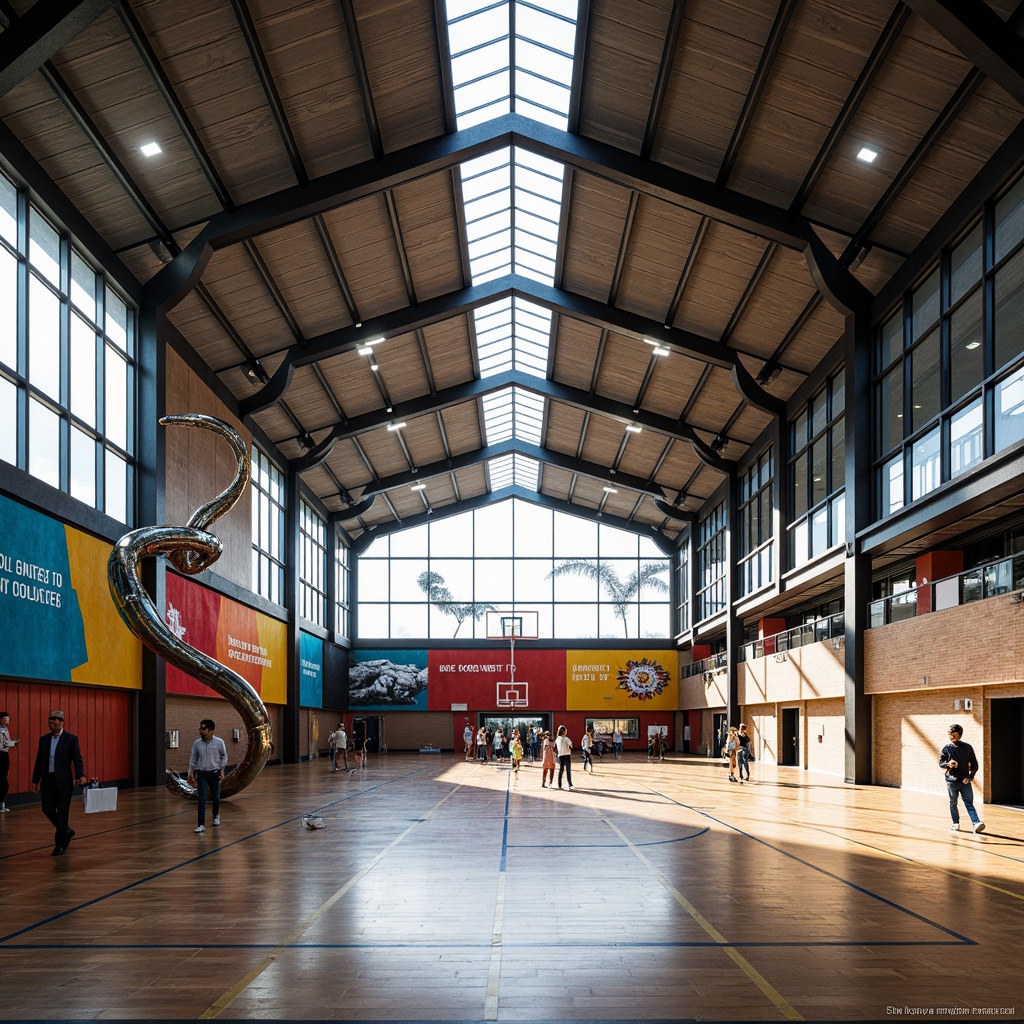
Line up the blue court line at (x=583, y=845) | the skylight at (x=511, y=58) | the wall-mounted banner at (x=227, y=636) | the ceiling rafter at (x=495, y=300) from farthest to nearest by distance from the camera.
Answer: the ceiling rafter at (x=495, y=300) → the wall-mounted banner at (x=227, y=636) → the skylight at (x=511, y=58) → the blue court line at (x=583, y=845)

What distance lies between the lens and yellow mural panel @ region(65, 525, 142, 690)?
22531 mm

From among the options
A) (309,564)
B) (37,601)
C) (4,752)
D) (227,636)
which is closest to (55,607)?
(37,601)

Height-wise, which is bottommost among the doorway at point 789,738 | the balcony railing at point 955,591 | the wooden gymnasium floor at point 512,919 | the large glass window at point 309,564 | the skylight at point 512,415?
the doorway at point 789,738

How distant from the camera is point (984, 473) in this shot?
20531 millimetres

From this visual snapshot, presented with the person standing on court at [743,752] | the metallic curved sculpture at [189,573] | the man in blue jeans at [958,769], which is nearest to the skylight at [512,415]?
the person standing on court at [743,752]

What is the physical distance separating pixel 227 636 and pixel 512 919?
25.5 meters

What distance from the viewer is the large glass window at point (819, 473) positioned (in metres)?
30.3

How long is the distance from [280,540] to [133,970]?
35.5 meters

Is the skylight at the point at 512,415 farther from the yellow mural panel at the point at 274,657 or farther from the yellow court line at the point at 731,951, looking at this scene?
the yellow court line at the point at 731,951

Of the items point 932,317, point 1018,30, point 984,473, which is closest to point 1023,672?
point 984,473

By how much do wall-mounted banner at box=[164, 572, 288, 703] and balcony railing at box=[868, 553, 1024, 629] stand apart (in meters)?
17.6

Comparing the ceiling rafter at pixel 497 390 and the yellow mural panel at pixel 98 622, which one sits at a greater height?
the ceiling rafter at pixel 497 390

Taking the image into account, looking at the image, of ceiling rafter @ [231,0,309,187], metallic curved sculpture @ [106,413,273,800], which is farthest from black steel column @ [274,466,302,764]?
metallic curved sculpture @ [106,413,273,800]

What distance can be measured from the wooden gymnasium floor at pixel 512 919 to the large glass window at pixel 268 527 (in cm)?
2017
